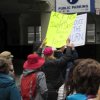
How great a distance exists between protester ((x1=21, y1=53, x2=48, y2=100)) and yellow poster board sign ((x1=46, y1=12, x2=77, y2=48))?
192 cm

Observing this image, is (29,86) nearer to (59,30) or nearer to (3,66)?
(3,66)

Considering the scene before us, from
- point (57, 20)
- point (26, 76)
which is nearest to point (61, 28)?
point (57, 20)

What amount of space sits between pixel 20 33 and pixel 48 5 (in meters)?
7.03

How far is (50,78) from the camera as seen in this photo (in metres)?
7.93

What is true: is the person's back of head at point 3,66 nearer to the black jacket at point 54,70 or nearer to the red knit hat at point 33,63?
the red knit hat at point 33,63

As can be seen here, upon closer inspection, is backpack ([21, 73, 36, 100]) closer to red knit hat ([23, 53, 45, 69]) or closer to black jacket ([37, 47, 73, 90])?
red knit hat ([23, 53, 45, 69])

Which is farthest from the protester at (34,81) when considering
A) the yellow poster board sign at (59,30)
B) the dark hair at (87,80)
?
the dark hair at (87,80)

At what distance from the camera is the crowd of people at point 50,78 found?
376 cm

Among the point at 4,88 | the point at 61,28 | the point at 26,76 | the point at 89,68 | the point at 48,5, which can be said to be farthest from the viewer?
the point at 48,5

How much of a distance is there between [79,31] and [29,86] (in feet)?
8.80

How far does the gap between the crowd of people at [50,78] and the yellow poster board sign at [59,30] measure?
0.23 meters

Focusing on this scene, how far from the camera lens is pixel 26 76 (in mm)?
7195

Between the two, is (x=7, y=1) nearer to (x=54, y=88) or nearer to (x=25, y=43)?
(x=25, y=43)

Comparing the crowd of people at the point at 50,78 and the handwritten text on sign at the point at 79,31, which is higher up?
the handwritten text on sign at the point at 79,31
